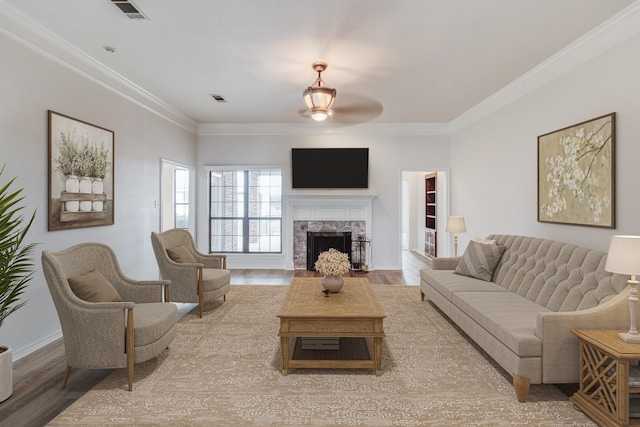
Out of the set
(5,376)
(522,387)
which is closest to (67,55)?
(5,376)

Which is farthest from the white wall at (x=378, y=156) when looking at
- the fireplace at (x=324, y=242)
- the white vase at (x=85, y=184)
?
the white vase at (x=85, y=184)

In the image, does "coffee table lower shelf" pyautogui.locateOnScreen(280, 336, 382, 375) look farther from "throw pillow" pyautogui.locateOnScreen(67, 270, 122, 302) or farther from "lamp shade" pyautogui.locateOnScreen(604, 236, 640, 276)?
"lamp shade" pyautogui.locateOnScreen(604, 236, 640, 276)

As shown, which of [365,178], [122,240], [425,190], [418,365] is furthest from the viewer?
[425,190]

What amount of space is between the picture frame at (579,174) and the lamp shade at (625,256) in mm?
1116

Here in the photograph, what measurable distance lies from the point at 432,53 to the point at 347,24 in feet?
3.70

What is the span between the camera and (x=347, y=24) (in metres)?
3.17

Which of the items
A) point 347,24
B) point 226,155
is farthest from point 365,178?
point 347,24

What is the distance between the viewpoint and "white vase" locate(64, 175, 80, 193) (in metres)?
3.69

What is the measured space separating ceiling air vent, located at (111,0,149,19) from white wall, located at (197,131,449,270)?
168 inches

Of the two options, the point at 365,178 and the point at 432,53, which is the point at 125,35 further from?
the point at 365,178

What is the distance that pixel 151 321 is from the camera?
279 cm

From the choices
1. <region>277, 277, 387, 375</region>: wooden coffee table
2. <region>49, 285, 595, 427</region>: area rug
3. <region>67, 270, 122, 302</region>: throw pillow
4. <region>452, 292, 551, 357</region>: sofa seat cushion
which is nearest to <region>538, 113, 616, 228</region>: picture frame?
<region>452, 292, 551, 357</region>: sofa seat cushion

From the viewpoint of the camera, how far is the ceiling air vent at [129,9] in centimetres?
281

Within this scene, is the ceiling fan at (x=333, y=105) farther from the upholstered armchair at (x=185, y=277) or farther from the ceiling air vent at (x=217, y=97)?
the upholstered armchair at (x=185, y=277)
